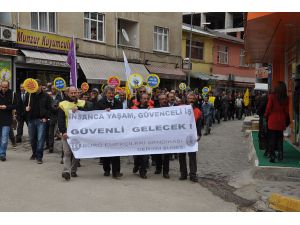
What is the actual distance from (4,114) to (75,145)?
260 cm

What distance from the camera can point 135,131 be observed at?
8391 mm

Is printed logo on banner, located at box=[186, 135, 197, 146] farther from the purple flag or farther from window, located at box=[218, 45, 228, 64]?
window, located at box=[218, 45, 228, 64]

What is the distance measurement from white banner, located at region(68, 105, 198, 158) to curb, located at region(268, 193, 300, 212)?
90.6 inches

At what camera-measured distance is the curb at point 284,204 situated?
5.90m

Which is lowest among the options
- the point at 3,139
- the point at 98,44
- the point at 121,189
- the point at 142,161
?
the point at 121,189

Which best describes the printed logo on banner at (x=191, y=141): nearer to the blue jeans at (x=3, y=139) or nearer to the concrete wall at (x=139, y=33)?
the blue jeans at (x=3, y=139)

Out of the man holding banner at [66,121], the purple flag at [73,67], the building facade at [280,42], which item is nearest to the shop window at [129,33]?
the building facade at [280,42]

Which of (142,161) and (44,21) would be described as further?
(44,21)

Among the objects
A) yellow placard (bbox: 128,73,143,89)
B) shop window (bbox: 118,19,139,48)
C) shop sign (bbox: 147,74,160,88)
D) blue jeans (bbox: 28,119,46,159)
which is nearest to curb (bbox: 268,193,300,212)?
blue jeans (bbox: 28,119,46,159)

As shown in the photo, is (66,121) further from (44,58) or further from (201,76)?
(201,76)

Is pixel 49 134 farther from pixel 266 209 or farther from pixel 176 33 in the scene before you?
pixel 176 33

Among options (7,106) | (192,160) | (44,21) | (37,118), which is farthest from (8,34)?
(192,160)

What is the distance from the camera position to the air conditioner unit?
19906 mm

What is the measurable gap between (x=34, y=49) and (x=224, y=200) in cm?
1740
